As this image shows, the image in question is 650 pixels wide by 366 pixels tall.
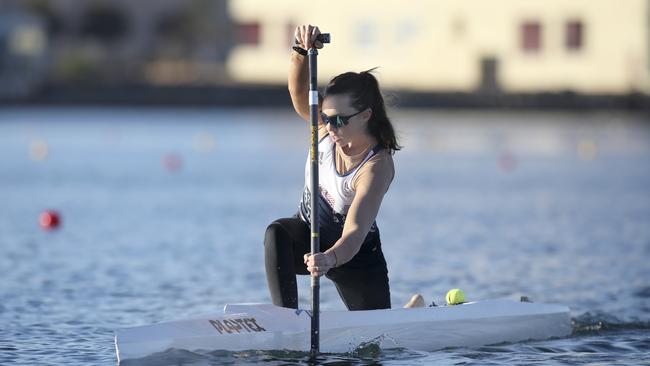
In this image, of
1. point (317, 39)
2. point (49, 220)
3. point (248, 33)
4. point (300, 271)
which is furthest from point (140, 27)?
point (317, 39)

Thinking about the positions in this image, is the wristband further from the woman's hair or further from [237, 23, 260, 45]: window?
[237, 23, 260, 45]: window

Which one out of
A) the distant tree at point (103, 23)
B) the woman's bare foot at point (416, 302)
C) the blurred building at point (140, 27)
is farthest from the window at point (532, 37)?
the woman's bare foot at point (416, 302)

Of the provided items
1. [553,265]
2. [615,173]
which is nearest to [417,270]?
[553,265]

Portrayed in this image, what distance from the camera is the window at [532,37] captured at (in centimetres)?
5928

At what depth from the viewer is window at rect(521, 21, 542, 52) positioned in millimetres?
59281

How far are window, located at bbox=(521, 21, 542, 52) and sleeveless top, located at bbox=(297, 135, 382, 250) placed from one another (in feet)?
166

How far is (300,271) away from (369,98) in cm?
123

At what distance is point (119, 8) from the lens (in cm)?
9862

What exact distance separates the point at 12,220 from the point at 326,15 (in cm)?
4378

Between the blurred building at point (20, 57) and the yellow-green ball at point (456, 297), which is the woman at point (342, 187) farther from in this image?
the blurred building at point (20, 57)

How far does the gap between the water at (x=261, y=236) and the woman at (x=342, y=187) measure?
1.85 feet

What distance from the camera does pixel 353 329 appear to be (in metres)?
9.77

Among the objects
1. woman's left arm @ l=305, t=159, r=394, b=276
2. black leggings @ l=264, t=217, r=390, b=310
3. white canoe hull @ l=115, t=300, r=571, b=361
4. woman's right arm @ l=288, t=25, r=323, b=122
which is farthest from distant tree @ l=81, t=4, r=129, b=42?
woman's left arm @ l=305, t=159, r=394, b=276

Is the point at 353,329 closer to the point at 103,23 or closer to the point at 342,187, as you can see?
the point at 342,187
